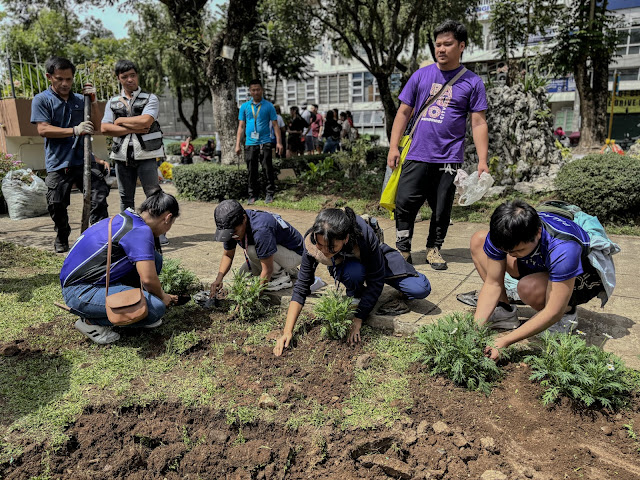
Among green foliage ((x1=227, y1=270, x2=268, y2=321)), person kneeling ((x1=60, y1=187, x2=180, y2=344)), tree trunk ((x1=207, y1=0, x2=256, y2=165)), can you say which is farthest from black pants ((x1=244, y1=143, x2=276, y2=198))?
person kneeling ((x1=60, y1=187, x2=180, y2=344))

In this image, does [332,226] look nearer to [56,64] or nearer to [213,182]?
[56,64]

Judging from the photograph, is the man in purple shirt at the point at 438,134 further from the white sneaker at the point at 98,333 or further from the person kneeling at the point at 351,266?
the white sneaker at the point at 98,333

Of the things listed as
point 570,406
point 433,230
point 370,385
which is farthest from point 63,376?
point 433,230

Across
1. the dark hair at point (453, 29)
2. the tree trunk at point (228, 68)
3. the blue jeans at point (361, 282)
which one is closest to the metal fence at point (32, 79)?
the tree trunk at point (228, 68)

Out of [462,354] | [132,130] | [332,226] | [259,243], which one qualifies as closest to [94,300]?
[259,243]

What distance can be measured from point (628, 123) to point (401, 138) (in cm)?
3166

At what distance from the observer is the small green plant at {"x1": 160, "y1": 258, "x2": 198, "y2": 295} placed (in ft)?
12.4

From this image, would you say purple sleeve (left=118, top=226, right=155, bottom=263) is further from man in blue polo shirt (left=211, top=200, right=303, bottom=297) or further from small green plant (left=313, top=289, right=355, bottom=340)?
small green plant (left=313, top=289, right=355, bottom=340)

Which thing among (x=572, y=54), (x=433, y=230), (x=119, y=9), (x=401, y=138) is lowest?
(x=433, y=230)

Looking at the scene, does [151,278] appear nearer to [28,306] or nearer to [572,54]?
[28,306]

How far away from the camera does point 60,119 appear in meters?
4.85

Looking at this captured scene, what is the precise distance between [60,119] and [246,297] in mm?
2946

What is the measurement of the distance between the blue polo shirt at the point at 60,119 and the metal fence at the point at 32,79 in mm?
4310

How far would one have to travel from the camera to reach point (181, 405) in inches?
103
